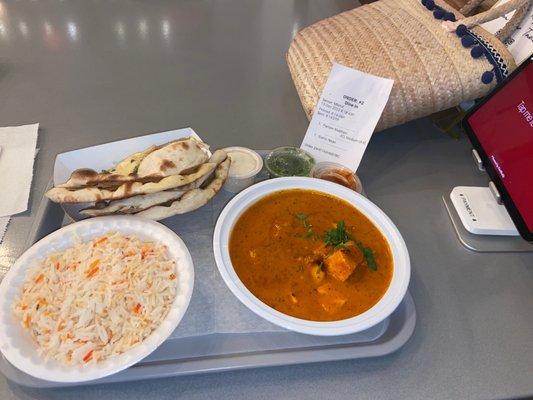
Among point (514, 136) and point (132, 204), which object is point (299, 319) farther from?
point (514, 136)

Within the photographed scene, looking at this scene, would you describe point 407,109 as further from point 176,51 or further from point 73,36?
point 73,36

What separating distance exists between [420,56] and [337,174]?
0.56 meters

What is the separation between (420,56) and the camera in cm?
154

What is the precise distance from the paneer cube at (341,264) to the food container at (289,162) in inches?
15.3

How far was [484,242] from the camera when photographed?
1.41 meters

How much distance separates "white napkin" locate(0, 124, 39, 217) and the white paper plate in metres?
0.34

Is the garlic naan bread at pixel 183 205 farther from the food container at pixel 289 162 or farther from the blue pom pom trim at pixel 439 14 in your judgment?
the blue pom pom trim at pixel 439 14

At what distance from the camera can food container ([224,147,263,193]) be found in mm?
1387

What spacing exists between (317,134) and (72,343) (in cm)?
100

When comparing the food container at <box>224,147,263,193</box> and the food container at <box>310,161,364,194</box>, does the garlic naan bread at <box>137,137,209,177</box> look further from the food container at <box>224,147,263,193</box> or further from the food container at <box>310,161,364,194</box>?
the food container at <box>310,161,364,194</box>

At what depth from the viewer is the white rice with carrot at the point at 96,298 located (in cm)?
94

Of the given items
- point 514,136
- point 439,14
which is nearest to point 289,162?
point 514,136

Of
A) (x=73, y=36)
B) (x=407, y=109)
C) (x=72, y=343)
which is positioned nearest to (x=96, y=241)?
(x=72, y=343)

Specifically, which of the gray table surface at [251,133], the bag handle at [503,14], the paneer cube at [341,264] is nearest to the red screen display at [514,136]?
the gray table surface at [251,133]
